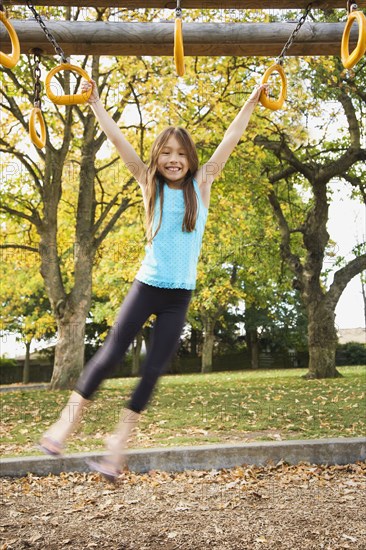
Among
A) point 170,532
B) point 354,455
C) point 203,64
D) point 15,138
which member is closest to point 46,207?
point 15,138

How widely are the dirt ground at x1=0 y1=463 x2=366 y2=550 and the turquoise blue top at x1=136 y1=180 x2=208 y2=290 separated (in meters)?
1.94

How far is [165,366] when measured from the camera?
3.26 m

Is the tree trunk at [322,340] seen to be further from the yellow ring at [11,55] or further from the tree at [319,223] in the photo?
the yellow ring at [11,55]

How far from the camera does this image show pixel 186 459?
19.7ft

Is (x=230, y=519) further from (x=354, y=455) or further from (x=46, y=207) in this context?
(x=46, y=207)

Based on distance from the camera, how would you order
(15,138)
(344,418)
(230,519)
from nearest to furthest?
(230,519), (344,418), (15,138)

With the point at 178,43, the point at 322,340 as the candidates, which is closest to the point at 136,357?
the point at 322,340

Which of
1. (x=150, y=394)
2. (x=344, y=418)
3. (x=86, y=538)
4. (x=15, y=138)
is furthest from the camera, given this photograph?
(x=15, y=138)

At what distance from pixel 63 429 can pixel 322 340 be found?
12.9 meters

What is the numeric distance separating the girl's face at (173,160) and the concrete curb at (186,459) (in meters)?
3.37

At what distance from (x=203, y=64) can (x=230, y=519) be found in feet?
30.9

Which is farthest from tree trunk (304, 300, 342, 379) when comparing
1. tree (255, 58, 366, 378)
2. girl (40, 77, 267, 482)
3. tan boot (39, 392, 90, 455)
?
tan boot (39, 392, 90, 455)

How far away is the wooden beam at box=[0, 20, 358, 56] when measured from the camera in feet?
14.0

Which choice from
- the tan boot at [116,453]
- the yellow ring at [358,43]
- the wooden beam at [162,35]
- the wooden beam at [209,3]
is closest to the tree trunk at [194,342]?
the wooden beam at [162,35]
